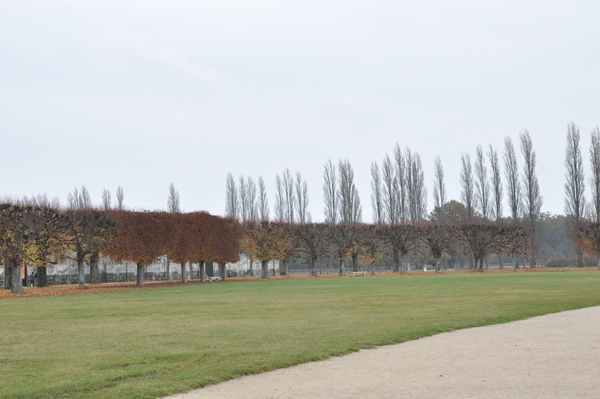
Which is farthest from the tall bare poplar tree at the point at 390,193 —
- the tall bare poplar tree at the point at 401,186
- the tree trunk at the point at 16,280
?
the tree trunk at the point at 16,280

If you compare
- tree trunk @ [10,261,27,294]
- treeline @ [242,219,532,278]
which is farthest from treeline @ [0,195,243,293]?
treeline @ [242,219,532,278]

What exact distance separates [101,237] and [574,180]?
53854 mm

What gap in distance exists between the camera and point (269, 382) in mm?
9195

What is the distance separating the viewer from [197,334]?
14.4 metres

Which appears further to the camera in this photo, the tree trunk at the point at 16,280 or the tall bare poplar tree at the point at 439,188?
the tall bare poplar tree at the point at 439,188

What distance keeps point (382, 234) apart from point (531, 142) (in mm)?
23252

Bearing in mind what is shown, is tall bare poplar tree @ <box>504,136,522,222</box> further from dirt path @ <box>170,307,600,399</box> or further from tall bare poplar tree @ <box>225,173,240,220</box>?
dirt path @ <box>170,307,600,399</box>

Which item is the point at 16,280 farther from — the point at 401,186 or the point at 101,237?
the point at 401,186

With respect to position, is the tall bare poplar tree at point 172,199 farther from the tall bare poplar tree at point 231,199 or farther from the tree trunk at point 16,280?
the tree trunk at point 16,280

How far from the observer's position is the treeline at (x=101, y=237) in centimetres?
3672

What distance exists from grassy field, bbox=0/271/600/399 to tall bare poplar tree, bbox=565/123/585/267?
51.2 meters

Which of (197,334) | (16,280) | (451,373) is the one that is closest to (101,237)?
(16,280)

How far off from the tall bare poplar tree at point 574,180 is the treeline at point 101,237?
40.1 metres

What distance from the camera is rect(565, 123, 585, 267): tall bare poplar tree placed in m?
71.8
